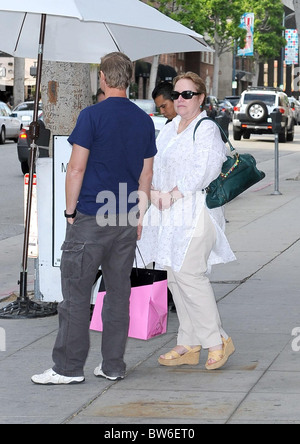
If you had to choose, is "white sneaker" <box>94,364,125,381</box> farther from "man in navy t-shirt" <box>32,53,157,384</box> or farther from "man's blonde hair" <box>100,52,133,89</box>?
"man's blonde hair" <box>100,52,133,89</box>

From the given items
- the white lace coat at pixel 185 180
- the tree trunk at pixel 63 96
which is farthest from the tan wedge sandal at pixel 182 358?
the tree trunk at pixel 63 96

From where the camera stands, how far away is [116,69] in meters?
6.12

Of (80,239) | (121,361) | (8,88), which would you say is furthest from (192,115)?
(8,88)

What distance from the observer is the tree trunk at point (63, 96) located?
941 cm

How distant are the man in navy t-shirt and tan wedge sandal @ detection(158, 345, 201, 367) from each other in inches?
17.6

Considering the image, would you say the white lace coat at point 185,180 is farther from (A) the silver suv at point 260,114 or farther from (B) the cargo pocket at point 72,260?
(A) the silver suv at point 260,114

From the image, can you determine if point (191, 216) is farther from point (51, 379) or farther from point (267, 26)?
point (267, 26)

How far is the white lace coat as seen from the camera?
21.2 feet

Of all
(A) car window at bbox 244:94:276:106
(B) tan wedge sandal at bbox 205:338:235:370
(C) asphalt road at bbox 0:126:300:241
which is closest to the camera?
(B) tan wedge sandal at bbox 205:338:235:370

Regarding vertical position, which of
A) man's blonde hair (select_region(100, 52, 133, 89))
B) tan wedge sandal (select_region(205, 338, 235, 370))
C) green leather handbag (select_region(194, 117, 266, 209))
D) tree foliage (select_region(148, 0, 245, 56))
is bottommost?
tan wedge sandal (select_region(205, 338, 235, 370))

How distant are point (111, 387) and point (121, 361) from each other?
206 mm

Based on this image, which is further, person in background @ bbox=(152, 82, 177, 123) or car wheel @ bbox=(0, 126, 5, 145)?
car wheel @ bbox=(0, 126, 5, 145)
